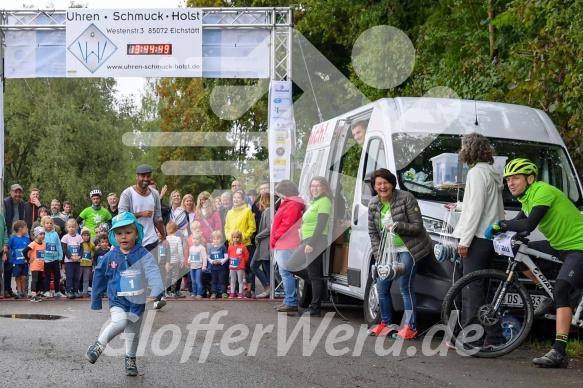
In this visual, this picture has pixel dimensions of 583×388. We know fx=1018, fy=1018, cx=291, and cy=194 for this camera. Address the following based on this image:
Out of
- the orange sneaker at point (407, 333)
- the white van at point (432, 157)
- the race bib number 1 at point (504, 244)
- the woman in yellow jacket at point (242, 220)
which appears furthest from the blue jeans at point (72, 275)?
the race bib number 1 at point (504, 244)

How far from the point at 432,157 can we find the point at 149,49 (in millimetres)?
7021

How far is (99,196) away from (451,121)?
28.5 ft

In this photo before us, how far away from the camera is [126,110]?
60.6 metres

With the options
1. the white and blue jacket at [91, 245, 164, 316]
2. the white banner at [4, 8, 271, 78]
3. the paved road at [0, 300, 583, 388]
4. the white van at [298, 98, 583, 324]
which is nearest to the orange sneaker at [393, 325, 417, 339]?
the paved road at [0, 300, 583, 388]

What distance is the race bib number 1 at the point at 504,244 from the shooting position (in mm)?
9281

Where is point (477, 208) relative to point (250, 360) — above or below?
above

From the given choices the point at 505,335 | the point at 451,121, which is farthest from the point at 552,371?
the point at 451,121

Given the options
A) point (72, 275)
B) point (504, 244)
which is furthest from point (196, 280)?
point (504, 244)

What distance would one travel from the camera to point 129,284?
8.46 metres

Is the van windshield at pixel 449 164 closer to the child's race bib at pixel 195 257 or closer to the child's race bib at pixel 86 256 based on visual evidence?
the child's race bib at pixel 195 257

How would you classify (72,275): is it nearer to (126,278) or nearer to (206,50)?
(206,50)

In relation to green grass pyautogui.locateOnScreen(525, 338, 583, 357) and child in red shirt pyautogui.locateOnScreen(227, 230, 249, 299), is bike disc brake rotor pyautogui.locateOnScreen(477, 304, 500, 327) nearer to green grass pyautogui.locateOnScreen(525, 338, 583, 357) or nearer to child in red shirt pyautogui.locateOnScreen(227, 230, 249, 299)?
green grass pyautogui.locateOnScreen(525, 338, 583, 357)

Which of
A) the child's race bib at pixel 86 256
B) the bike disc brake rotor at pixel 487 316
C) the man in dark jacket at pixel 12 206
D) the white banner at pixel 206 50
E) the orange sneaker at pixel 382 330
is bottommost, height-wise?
the child's race bib at pixel 86 256

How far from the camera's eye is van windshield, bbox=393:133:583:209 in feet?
36.1
